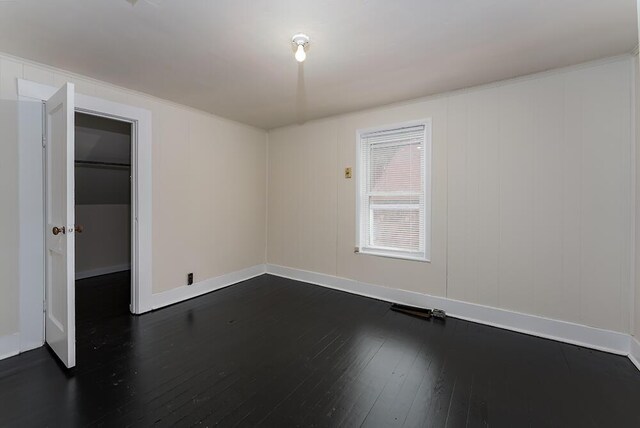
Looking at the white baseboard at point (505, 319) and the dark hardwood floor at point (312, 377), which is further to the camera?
the white baseboard at point (505, 319)

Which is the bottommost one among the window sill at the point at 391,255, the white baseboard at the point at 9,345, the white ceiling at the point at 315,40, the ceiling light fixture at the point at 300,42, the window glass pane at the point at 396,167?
the white baseboard at the point at 9,345

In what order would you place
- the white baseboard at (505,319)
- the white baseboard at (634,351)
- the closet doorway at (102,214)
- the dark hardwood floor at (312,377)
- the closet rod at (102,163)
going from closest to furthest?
the dark hardwood floor at (312,377) < the white baseboard at (634,351) < the white baseboard at (505,319) < the closet doorway at (102,214) < the closet rod at (102,163)

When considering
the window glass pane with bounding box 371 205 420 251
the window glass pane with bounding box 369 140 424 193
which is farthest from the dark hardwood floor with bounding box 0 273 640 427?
the window glass pane with bounding box 369 140 424 193

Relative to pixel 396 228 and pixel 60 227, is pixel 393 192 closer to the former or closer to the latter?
pixel 396 228

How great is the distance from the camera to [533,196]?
8.55 feet

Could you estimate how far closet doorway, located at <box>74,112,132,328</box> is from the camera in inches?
139

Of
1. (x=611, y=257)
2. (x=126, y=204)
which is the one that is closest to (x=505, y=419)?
(x=611, y=257)

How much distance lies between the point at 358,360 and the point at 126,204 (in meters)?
4.77

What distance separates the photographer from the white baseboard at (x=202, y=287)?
324 cm

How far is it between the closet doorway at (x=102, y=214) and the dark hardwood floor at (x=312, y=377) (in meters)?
0.88

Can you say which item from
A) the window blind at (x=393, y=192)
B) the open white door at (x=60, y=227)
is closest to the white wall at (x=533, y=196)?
the window blind at (x=393, y=192)

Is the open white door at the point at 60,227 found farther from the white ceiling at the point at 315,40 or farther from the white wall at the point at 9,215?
the white ceiling at the point at 315,40

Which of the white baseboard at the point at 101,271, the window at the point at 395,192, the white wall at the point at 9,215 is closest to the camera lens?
the white wall at the point at 9,215

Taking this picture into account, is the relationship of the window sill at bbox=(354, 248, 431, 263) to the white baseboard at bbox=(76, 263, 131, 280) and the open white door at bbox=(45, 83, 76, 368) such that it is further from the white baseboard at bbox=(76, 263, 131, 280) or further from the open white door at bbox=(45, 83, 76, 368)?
the white baseboard at bbox=(76, 263, 131, 280)
